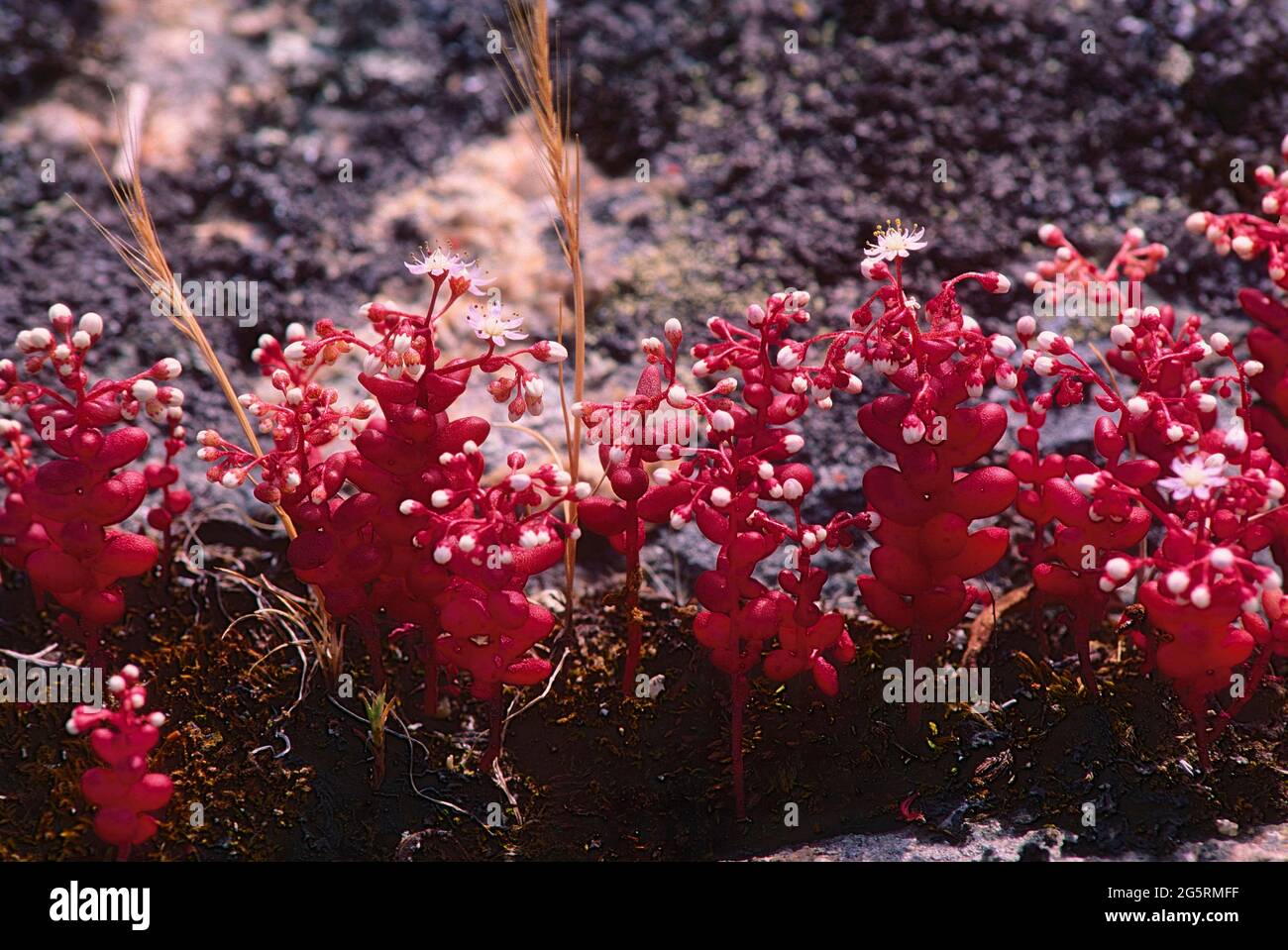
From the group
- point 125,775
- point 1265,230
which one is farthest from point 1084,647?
point 125,775

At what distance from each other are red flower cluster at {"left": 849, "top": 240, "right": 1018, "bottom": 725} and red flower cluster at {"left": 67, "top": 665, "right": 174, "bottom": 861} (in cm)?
106

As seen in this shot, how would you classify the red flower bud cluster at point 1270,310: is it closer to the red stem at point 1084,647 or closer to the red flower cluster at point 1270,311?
the red flower cluster at point 1270,311

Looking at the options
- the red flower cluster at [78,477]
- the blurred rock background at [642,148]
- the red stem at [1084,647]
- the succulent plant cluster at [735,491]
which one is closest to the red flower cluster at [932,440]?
the succulent plant cluster at [735,491]

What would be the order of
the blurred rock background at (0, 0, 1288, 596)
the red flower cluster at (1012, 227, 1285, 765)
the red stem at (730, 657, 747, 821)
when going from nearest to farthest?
the red flower cluster at (1012, 227, 1285, 765), the red stem at (730, 657, 747, 821), the blurred rock background at (0, 0, 1288, 596)

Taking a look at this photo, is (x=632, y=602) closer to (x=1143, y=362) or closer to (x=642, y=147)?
(x=1143, y=362)

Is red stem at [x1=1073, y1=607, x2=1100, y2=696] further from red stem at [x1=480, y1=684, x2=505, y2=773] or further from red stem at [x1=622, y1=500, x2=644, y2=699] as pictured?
red stem at [x1=480, y1=684, x2=505, y2=773]

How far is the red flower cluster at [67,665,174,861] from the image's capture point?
1.62 m

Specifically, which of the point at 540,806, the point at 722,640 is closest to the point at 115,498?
the point at 540,806

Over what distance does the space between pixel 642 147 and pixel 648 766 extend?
5.08ft

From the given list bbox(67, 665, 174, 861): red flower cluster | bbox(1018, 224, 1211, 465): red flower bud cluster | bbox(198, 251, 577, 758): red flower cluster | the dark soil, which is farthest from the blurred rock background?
bbox(67, 665, 174, 861): red flower cluster

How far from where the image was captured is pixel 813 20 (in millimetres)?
2918

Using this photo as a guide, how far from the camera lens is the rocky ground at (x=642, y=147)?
2568mm

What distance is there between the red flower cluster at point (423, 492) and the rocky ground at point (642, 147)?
0.62m
